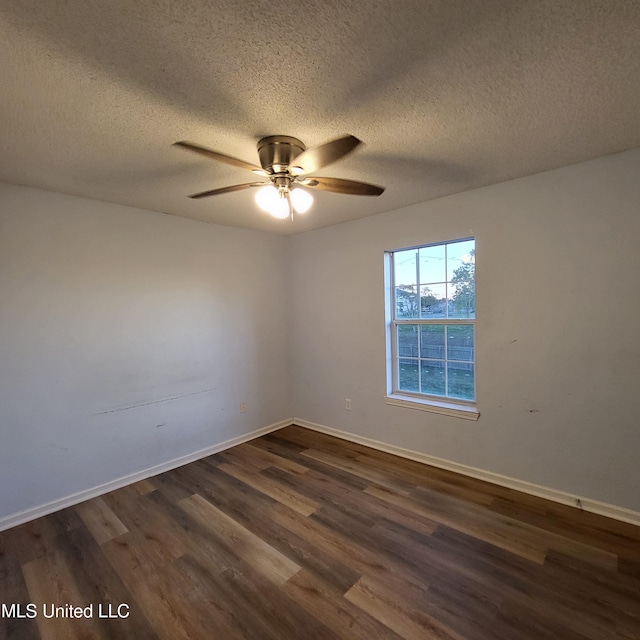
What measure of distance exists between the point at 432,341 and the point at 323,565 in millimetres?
1963

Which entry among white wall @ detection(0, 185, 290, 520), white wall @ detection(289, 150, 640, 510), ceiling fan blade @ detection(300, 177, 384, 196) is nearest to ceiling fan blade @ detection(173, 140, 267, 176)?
ceiling fan blade @ detection(300, 177, 384, 196)

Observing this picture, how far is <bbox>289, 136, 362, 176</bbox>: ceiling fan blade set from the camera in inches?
54.6

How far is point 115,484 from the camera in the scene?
2.76m

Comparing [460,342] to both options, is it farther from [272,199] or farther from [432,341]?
[272,199]

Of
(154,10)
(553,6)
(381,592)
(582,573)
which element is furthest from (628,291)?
(154,10)

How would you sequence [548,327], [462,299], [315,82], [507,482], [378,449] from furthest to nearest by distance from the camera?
[378,449] < [462,299] < [507,482] < [548,327] < [315,82]

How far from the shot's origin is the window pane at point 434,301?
3008 mm

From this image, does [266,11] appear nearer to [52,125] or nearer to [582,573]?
[52,125]

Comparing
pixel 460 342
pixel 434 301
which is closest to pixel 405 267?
pixel 434 301

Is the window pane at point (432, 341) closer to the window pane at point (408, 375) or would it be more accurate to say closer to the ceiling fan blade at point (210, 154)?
the window pane at point (408, 375)

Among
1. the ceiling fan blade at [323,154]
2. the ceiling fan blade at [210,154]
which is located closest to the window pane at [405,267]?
the ceiling fan blade at [323,154]

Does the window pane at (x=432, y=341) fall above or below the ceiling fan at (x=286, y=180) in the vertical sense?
below

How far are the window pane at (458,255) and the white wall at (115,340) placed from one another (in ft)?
6.62

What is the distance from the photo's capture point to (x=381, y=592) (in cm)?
168
